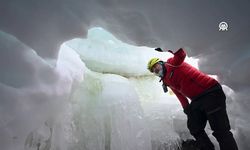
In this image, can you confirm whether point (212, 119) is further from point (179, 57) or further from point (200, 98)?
point (179, 57)

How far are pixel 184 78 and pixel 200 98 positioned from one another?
250 millimetres

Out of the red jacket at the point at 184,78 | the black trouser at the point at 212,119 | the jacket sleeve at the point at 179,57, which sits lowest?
the black trouser at the point at 212,119

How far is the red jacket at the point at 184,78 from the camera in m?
2.75

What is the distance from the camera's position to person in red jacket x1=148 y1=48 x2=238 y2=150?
2.59m

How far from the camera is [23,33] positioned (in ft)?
6.96

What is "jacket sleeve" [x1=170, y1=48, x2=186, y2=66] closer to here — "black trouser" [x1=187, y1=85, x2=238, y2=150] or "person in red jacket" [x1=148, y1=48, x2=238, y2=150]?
"person in red jacket" [x1=148, y1=48, x2=238, y2=150]

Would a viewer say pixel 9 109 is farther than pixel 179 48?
No

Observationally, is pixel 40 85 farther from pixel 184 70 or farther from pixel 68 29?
pixel 184 70

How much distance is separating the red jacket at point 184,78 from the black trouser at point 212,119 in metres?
0.09

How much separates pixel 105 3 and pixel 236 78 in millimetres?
1756

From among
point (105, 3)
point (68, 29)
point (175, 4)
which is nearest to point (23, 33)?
point (68, 29)

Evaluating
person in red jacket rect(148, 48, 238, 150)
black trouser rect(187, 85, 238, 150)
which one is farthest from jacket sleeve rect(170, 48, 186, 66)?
black trouser rect(187, 85, 238, 150)

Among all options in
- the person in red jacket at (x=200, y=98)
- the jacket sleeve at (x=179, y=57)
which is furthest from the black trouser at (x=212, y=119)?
the jacket sleeve at (x=179, y=57)

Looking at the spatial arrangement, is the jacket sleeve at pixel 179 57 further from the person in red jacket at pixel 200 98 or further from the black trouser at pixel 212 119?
the black trouser at pixel 212 119
